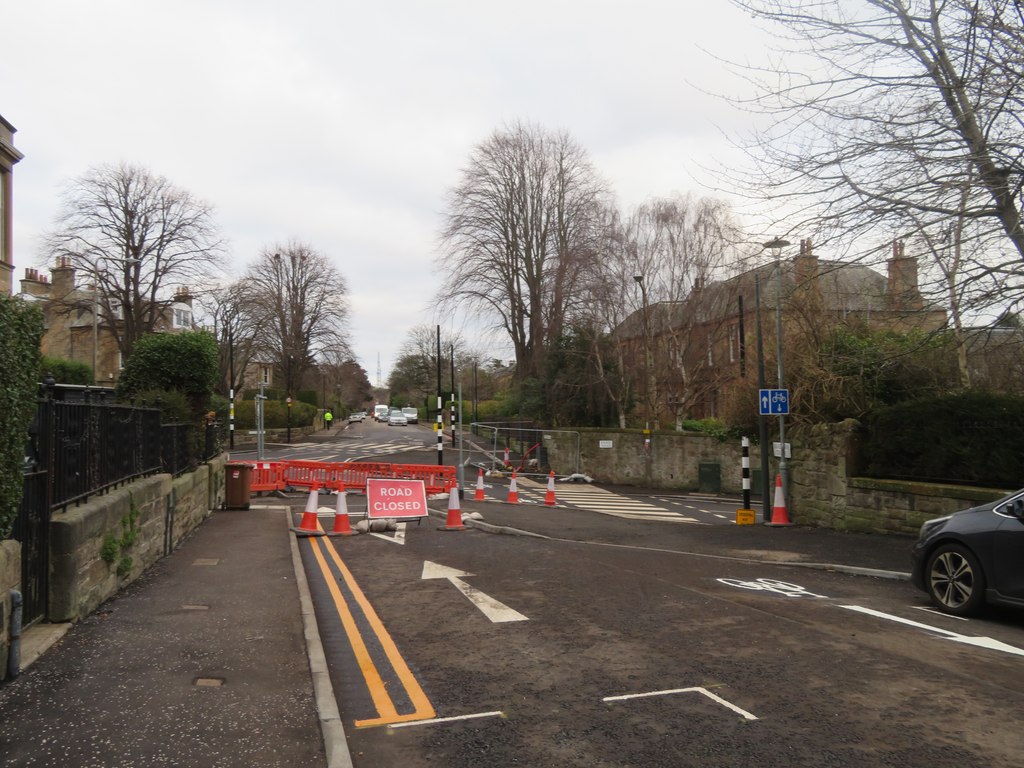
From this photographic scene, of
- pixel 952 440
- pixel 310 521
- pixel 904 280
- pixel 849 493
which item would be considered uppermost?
pixel 904 280

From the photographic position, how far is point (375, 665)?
5750 millimetres

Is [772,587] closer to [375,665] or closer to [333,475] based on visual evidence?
[375,665]

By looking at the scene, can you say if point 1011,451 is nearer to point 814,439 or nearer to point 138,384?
point 814,439

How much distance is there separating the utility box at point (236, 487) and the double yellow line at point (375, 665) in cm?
954

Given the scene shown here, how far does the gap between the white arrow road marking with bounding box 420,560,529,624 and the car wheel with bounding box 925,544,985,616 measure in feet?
13.7

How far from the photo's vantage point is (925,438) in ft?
39.0

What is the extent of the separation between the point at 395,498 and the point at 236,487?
5060 mm

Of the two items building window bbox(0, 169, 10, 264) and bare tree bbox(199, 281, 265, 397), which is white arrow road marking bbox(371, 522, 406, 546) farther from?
bare tree bbox(199, 281, 265, 397)

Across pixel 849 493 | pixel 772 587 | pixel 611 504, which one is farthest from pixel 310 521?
pixel 611 504

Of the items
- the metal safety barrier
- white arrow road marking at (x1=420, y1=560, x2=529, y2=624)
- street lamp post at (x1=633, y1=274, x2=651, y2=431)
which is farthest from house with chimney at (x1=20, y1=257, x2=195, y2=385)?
white arrow road marking at (x1=420, y1=560, x2=529, y2=624)

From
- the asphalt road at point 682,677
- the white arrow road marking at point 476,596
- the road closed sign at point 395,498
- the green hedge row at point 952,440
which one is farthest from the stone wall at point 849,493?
the road closed sign at point 395,498

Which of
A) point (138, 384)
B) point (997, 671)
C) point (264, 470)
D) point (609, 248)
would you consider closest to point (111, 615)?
point (997, 671)

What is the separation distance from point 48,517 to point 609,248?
29.4 m

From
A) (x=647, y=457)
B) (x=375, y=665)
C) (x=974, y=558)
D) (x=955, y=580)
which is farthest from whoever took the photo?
(x=647, y=457)
